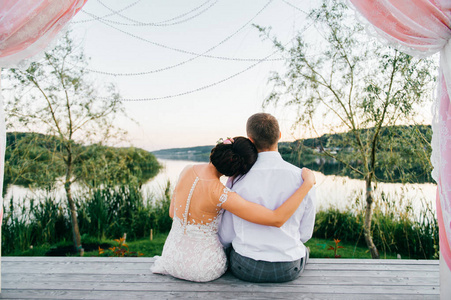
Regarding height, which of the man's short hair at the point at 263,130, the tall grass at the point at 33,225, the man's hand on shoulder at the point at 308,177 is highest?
the man's short hair at the point at 263,130

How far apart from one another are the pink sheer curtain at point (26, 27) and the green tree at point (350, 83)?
2043 millimetres

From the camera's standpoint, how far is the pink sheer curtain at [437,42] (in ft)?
5.12

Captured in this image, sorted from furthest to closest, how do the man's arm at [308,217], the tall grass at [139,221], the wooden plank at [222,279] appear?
the tall grass at [139,221] < the wooden plank at [222,279] < the man's arm at [308,217]

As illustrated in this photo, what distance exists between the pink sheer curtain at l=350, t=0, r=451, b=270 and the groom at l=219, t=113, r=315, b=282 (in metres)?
0.66

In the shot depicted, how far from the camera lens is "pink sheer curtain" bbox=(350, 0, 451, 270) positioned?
1.56 meters

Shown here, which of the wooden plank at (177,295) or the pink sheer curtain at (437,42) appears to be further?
the wooden plank at (177,295)

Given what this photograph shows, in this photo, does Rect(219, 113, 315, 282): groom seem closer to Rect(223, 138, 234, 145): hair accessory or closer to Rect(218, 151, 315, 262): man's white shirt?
Rect(218, 151, 315, 262): man's white shirt

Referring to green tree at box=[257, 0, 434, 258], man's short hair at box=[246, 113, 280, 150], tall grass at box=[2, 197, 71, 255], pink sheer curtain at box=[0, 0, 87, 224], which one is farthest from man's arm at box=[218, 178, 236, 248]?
tall grass at box=[2, 197, 71, 255]

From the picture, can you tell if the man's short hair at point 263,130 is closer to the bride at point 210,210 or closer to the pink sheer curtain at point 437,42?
the bride at point 210,210

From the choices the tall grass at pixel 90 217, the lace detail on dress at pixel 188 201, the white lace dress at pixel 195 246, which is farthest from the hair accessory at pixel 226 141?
the tall grass at pixel 90 217

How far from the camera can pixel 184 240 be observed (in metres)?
1.82

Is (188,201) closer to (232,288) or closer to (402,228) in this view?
(232,288)

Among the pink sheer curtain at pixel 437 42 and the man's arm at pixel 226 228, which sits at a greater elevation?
the pink sheer curtain at pixel 437 42

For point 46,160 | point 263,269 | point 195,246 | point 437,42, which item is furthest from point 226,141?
point 46,160
